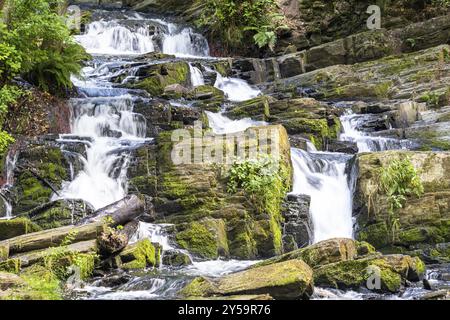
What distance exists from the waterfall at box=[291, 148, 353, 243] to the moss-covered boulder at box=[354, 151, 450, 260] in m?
0.43

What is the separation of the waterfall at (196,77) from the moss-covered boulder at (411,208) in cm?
942

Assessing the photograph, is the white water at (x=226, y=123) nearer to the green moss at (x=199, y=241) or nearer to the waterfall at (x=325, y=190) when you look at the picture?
the waterfall at (x=325, y=190)

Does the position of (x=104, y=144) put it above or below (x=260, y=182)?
above

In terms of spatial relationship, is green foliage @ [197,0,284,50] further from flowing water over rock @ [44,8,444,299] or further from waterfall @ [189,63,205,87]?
waterfall @ [189,63,205,87]

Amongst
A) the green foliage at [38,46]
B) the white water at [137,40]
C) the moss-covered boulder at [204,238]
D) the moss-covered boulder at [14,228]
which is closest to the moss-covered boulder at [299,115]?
the green foliage at [38,46]

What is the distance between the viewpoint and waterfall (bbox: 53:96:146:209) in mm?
12180

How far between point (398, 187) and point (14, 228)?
24.7 ft

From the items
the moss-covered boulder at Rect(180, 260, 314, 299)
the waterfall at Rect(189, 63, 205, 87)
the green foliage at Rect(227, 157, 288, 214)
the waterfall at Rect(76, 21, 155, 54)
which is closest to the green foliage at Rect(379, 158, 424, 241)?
the green foliage at Rect(227, 157, 288, 214)

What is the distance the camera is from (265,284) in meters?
7.16

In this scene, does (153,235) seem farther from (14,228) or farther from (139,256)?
(14,228)

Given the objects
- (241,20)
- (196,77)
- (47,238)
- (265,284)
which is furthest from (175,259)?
(241,20)

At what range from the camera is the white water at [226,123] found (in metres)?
15.8

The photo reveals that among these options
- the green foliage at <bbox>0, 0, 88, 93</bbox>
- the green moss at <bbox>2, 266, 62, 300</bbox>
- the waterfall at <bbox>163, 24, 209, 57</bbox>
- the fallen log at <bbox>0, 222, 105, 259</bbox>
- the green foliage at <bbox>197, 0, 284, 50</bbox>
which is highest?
the green foliage at <bbox>197, 0, 284, 50</bbox>

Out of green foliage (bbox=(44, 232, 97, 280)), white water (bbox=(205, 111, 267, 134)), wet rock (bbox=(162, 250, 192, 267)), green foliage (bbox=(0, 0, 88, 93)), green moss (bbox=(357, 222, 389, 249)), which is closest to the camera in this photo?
green foliage (bbox=(44, 232, 97, 280))
